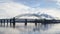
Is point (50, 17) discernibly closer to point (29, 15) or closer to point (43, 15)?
point (43, 15)

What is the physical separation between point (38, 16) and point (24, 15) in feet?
21.5

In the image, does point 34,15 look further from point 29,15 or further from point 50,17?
point 50,17

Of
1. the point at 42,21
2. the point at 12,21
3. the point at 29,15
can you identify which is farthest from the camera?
the point at 29,15

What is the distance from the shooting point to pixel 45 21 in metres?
80.6

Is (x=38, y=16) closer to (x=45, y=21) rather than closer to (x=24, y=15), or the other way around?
(x=24, y=15)

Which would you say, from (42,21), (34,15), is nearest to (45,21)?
(42,21)

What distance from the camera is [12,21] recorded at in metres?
75.4

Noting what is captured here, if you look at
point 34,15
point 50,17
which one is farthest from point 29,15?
point 50,17

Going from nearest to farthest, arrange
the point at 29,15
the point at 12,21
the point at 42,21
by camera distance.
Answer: the point at 12,21 < the point at 42,21 < the point at 29,15

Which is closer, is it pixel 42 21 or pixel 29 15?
pixel 42 21

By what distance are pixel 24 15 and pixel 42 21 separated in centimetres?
1392

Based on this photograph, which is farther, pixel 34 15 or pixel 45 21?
pixel 34 15

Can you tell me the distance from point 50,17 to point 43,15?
451 centimetres

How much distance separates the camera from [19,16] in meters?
92.4
